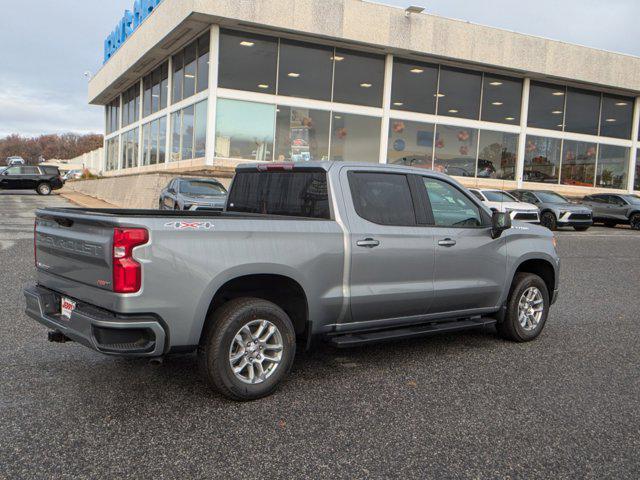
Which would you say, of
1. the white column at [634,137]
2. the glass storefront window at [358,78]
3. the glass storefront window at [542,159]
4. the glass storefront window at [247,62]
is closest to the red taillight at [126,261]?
the glass storefront window at [247,62]

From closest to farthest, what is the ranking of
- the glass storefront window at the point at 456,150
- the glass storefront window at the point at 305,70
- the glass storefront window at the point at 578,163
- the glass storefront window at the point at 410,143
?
the glass storefront window at the point at 305,70
the glass storefront window at the point at 410,143
the glass storefront window at the point at 456,150
the glass storefront window at the point at 578,163

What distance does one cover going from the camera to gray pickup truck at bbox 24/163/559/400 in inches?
149


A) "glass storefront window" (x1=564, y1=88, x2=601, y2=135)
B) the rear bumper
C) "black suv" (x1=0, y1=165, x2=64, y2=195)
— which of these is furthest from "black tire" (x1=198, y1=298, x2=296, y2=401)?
"black suv" (x1=0, y1=165, x2=64, y2=195)

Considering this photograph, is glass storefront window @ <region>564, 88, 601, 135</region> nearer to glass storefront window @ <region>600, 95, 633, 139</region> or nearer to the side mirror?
glass storefront window @ <region>600, 95, 633, 139</region>

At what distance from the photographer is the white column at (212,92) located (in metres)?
22.7

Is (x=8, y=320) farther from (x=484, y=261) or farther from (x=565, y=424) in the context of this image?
(x=565, y=424)

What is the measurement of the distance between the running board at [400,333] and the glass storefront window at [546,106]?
27016 mm

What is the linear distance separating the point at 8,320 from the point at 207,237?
11.7 feet

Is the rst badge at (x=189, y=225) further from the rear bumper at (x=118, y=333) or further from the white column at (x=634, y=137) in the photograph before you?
the white column at (x=634, y=137)

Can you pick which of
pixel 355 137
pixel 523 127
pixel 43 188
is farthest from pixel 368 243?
pixel 43 188

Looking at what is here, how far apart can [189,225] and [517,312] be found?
12.3 feet

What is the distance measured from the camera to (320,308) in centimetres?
458

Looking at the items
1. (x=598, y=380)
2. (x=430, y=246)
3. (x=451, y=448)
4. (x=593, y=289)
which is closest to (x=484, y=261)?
(x=430, y=246)

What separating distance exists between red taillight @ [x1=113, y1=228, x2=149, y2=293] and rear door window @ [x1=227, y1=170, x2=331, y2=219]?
5.44ft
